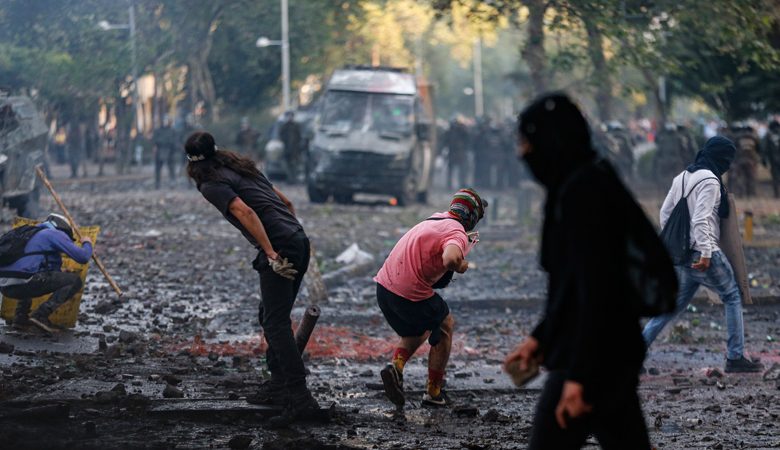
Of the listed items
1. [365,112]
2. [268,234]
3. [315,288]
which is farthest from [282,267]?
[365,112]

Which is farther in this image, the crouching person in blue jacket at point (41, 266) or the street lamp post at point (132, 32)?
the street lamp post at point (132, 32)

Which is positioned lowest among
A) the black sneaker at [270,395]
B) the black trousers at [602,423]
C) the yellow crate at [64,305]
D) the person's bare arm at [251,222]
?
the black sneaker at [270,395]

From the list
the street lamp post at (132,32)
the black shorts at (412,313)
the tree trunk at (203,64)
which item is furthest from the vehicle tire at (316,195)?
the black shorts at (412,313)

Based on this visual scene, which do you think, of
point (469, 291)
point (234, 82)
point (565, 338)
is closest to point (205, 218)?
point (469, 291)

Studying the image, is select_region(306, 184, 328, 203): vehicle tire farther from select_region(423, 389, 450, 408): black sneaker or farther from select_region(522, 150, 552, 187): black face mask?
select_region(522, 150, 552, 187): black face mask

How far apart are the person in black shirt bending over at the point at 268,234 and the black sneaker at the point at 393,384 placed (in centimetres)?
53

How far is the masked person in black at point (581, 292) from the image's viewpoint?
377cm

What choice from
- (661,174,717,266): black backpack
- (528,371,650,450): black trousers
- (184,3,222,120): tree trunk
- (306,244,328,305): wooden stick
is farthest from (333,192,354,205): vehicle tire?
(528,371,650,450): black trousers

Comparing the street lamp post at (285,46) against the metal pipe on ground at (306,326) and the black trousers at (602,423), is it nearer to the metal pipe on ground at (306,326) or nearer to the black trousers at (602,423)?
the metal pipe on ground at (306,326)

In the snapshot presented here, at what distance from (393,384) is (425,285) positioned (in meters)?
0.61

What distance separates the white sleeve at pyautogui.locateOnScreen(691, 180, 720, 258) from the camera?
8547mm

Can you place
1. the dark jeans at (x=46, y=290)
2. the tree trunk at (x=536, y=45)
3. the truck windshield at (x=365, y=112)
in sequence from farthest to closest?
the truck windshield at (x=365, y=112), the tree trunk at (x=536, y=45), the dark jeans at (x=46, y=290)

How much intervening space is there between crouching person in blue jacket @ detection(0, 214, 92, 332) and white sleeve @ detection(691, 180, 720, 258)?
449 cm

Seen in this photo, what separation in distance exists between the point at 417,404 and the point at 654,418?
1417 millimetres
